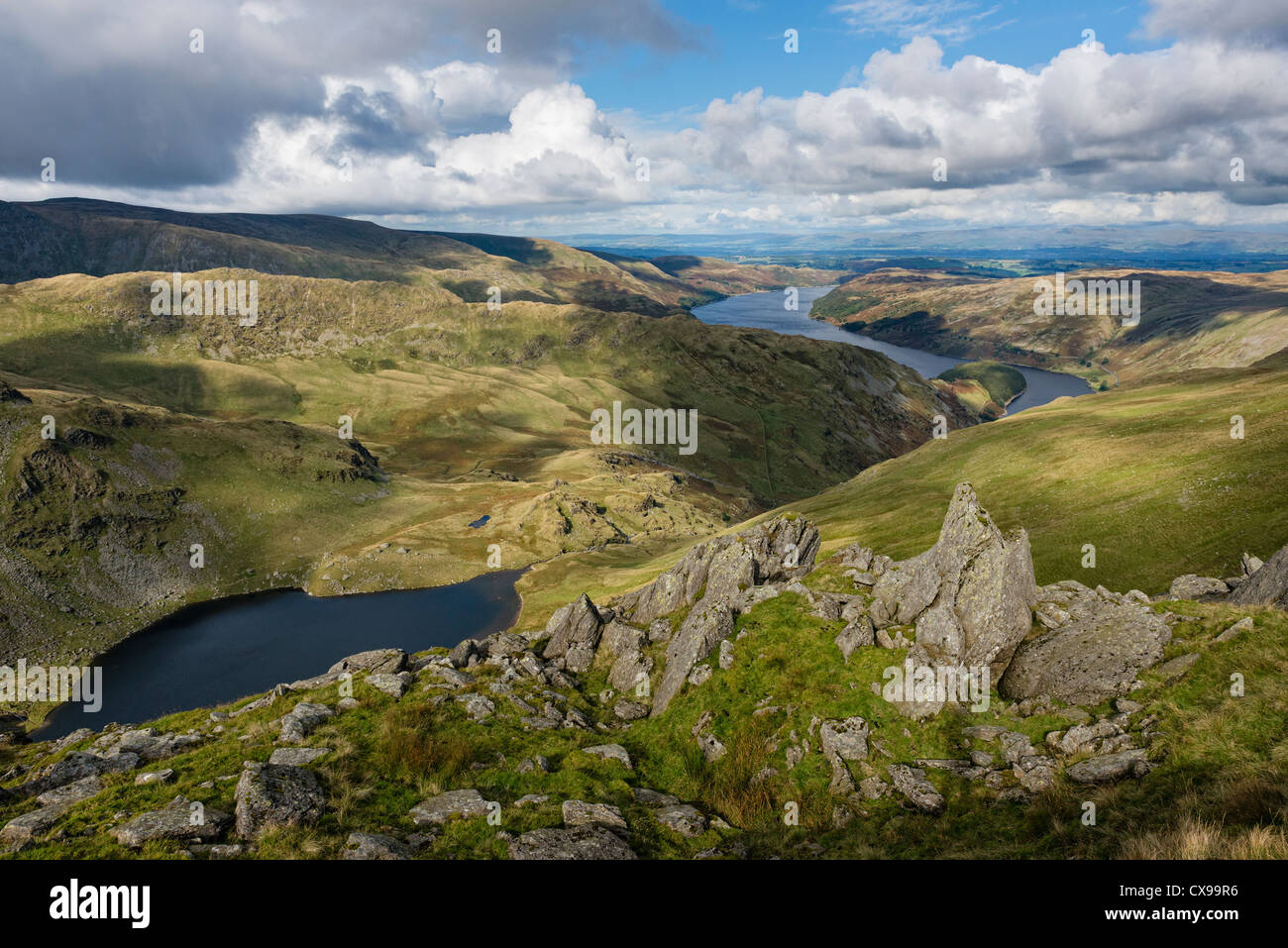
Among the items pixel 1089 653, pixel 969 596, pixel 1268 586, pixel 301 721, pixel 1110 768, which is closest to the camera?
pixel 1110 768

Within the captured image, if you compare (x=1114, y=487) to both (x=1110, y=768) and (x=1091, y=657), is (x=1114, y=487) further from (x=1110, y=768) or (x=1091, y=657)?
(x=1110, y=768)

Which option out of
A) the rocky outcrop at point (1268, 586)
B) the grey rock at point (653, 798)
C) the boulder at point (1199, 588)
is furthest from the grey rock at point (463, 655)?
the boulder at point (1199, 588)

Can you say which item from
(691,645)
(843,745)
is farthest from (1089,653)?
(691,645)

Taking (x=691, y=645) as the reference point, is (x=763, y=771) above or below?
below

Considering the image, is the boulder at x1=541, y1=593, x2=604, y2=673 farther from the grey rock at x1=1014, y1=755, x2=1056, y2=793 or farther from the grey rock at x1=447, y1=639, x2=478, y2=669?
the grey rock at x1=1014, y1=755, x2=1056, y2=793

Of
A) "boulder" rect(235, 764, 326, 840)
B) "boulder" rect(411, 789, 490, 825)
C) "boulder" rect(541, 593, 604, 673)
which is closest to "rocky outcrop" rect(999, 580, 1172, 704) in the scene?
"boulder" rect(411, 789, 490, 825)

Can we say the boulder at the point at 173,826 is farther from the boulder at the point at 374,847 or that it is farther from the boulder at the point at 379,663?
the boulder at the point at 379,663

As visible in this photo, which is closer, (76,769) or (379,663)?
(76,769)
